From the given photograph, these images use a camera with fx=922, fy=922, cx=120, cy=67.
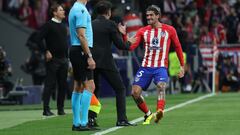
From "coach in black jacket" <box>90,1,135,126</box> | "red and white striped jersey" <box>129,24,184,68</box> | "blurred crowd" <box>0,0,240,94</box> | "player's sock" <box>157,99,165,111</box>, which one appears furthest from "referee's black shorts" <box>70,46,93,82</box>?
"blurred crowd" <box>0,0,240,94</box>

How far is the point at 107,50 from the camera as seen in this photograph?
15023mm

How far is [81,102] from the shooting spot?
46.2 feet

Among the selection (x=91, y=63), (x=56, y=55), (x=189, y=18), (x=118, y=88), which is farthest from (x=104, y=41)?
(x=189, y=18)

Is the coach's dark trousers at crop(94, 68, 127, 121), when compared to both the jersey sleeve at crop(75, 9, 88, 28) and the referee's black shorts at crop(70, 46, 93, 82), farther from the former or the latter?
the jersey sleeve at crop(75, 9, 88, 28)

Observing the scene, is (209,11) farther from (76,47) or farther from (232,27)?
(76,47)

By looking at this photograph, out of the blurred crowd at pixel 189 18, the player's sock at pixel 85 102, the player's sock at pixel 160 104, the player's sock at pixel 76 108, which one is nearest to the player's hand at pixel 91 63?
the player's sock at pixel 85 102

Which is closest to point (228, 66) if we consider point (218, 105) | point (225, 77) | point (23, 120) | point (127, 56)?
point (225, 77)

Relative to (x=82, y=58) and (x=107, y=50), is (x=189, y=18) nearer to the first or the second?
(x=107, y=50)

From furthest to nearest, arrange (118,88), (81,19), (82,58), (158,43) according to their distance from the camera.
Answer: (158,43), (118,88), (82,58), (81,19)

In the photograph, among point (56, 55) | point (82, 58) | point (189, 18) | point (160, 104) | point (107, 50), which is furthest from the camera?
point (189, 18)

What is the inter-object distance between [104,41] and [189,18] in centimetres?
2069

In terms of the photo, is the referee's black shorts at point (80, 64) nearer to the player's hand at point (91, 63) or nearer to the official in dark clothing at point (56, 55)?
the player's hand at point (91, 63)

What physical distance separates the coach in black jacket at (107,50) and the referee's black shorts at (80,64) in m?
0.76

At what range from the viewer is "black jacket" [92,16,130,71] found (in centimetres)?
1491
